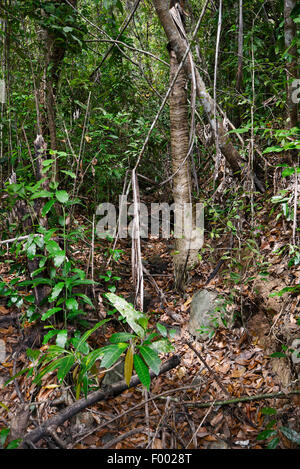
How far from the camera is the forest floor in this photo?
1.82 metres

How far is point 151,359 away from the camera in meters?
1.40

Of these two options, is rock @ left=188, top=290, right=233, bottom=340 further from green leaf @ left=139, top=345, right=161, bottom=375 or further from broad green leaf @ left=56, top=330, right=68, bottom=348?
green leaf @ left=139, top=345, right=161, bottom=375

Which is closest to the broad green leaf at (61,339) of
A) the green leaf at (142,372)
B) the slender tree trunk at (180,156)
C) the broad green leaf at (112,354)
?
the broad green leaf at (112,354)

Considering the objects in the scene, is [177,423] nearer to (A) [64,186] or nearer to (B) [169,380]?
(B) [169,380]

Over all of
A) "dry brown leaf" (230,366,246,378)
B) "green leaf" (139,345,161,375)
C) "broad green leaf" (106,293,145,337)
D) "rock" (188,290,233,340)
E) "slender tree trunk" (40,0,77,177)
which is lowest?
"dry brown leaf" (230,366,246,378)

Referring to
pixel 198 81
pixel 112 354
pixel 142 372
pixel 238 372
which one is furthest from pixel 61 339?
pixel 198 81

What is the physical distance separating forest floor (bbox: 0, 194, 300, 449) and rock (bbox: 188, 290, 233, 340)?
0.26 ft

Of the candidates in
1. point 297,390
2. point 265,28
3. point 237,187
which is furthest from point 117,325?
point 265,28

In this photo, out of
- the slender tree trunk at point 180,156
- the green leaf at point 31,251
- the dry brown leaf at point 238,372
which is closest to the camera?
the green leaf at point 31,251

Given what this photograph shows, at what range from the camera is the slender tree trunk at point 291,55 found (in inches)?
102

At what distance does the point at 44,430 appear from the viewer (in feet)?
5.52

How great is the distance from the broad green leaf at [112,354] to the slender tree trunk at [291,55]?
105 inches

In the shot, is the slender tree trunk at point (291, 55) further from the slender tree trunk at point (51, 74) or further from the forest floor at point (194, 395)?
the slender tree trunk at point (51, 74)

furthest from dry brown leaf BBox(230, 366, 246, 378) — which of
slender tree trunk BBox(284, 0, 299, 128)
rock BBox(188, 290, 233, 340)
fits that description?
slender tree trunk BBox(284, 0, 299, 128)
